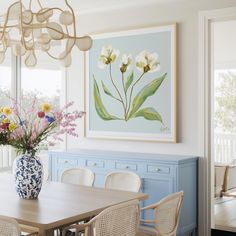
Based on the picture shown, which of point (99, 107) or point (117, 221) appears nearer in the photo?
point (117, 221)

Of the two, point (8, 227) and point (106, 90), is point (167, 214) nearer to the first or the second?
point (8, 227)

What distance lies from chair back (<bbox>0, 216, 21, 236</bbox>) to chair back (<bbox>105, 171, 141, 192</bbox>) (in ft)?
5.56

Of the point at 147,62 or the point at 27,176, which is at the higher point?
the point at 147,62

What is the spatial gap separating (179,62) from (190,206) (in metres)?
1.50

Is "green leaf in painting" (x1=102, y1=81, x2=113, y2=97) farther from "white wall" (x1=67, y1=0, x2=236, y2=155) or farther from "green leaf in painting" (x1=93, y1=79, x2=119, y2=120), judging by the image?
"white wall" (x1=67, y1=0, x2=236, y2=155)

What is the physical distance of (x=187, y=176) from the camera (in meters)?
4.69

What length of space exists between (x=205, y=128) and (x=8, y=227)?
271 centimetres

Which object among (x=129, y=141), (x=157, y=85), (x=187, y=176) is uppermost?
(x=157, y=85)

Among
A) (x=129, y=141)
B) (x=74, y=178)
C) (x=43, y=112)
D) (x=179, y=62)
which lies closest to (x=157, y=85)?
(x=179, y=62)

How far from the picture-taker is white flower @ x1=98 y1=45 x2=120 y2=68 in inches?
215

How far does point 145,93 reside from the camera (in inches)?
205

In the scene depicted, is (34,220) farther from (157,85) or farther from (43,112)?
(157,85)

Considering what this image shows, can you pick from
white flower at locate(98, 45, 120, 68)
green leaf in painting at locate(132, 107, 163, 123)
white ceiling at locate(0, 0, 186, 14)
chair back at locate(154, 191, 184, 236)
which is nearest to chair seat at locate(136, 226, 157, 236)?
chair back at locate(154, 191, 184, 236)

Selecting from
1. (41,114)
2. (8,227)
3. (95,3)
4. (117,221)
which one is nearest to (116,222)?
(117,221)
